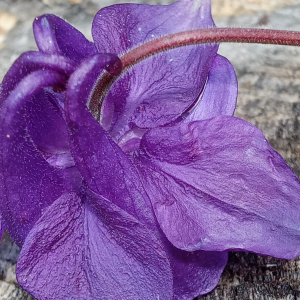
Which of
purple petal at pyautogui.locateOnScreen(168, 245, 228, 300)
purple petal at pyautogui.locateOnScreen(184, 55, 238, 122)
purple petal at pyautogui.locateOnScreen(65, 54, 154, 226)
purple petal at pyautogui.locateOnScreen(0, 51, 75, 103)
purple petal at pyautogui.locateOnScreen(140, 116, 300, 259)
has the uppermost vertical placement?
purple petal at pyautogui.locateOnScreen(0, 51, 75, 103)

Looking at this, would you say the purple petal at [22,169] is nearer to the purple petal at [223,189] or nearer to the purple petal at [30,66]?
the purple petal at [30,66]

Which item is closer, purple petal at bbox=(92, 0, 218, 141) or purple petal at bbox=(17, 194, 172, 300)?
purple petal at bbox=(17, 194, 172, 300)

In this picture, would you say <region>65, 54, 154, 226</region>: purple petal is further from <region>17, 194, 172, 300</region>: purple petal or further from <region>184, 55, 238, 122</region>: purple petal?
<region>184, 55, 238, 122</region>: purple petal

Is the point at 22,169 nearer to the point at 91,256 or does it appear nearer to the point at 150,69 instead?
the point at 91,256

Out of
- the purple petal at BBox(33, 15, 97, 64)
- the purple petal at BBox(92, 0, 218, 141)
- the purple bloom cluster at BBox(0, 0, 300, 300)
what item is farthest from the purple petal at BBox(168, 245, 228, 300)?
the purple petal at BBox(33, 15, 97, 64)

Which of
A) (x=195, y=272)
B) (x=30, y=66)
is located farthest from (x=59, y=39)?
(x=195, y=272)

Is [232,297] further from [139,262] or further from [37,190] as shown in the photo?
[37,190]

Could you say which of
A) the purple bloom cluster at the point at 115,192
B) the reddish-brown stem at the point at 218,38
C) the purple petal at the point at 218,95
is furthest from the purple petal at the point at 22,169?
the purple petal at the point at 218,95
